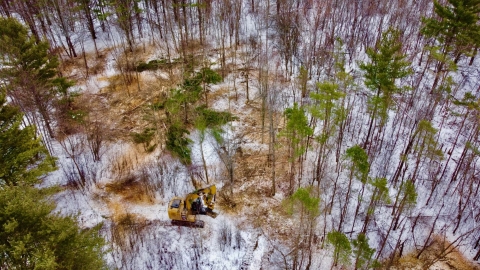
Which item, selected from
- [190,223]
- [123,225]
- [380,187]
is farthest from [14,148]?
[380,187]

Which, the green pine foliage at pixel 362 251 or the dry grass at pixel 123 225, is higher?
the green pine foliage at pixel 362 251

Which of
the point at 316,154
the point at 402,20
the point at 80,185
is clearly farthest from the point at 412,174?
the point at 80,185

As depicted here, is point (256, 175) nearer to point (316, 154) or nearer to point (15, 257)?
point (316, 154)

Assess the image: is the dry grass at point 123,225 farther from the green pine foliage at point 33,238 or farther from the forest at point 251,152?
the green pine foliage at point 33,238

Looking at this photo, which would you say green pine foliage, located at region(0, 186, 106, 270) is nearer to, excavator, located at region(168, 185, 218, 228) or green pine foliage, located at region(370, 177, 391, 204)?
excavator, located at region(168, 185, 218, 228)

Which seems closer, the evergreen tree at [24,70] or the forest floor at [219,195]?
the forest floor at [219,195]

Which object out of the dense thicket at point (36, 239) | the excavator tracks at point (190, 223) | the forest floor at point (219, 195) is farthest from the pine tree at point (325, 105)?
the dense thicket at point (36, 239)
